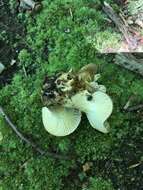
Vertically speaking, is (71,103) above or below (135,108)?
above

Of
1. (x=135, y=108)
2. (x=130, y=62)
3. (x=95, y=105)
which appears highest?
(x=95, y=105)

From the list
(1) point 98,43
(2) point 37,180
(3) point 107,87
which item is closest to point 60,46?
(1) point 98,43

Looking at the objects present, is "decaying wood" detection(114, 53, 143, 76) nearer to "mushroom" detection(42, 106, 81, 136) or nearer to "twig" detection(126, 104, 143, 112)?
"twig" detection(126, 104, 143, 112)

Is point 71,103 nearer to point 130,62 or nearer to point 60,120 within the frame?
point 60,120

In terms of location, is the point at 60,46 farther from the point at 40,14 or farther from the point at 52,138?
the point at 52,138

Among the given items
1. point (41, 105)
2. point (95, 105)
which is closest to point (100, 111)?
point (95, 105)

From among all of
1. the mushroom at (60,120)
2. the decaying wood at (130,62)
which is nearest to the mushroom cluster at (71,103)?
the mushroom at (60,120)
